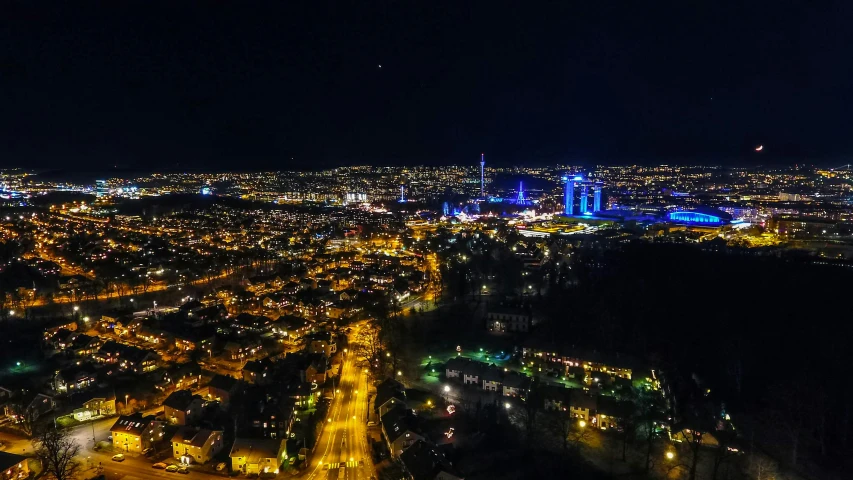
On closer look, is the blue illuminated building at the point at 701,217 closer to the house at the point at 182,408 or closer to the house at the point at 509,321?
the house at the point at 509,321

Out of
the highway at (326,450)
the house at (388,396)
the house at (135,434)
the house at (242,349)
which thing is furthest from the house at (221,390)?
the house at (388,396)

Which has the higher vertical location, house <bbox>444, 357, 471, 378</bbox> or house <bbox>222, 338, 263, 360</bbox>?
house <bbox>444, 357, 471, 378</bbox>

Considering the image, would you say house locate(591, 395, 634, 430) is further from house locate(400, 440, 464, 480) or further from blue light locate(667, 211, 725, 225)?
blue light locate(667, 211, 725, 225)

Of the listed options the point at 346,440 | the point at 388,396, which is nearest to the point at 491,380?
the point at 388,396

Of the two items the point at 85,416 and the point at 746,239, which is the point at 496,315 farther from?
the point at 746,239

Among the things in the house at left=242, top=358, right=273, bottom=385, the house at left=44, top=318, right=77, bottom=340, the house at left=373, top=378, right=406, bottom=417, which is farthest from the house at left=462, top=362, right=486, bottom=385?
the house at left=44, top=318, right=77, bottom=340
